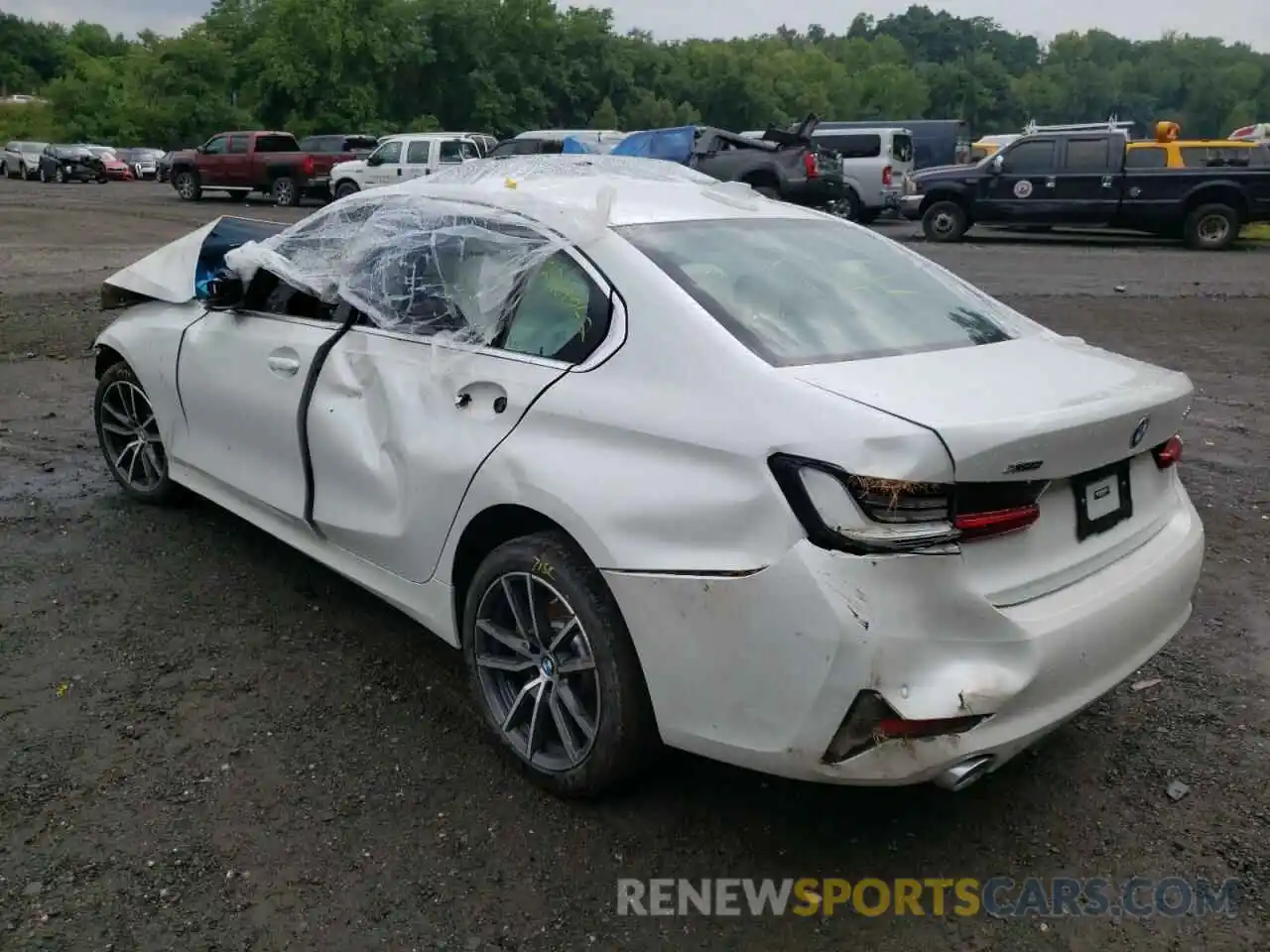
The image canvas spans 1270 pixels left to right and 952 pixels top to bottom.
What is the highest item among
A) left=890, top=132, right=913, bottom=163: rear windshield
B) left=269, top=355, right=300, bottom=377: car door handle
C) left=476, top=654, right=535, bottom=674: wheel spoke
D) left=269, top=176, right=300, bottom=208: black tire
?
left=890, top=132, right=913, bottom=163: rear windshield

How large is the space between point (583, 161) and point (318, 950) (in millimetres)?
2934

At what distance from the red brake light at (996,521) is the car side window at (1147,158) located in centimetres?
1724

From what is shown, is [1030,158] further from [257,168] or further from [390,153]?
[257,168]

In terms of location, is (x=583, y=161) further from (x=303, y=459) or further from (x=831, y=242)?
(x=303, y=459)

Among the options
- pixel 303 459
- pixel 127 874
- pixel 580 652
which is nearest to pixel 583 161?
pixel 303 459

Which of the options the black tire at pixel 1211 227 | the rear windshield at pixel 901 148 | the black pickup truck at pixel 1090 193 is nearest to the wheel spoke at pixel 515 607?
the black pickup truck at pixel 1090 193

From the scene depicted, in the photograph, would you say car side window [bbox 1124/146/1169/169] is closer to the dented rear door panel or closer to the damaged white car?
the damaged white car

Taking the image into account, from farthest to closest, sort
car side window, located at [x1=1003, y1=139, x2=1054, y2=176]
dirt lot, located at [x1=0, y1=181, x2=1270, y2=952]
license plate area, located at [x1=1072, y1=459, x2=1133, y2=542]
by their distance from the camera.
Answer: car side window, located at [x1=1003, y1=139, x2=1054, y2=176]
license plate area, located at [x1=1072, y1=459, x2=1133, y2=542]
dirt lot, located at [x1=0, y1=181, x2=1270, y2=952]

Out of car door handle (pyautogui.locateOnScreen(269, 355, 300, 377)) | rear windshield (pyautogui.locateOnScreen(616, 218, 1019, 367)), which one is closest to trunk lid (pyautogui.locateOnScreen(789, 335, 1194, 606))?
rear windshield (pyautogui.locateOnScreen(616, 218, 1019, 367))

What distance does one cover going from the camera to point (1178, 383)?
9.97 feet

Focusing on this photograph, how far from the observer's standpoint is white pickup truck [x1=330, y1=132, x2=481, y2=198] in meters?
24.4

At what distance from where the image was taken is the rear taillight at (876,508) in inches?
92.7

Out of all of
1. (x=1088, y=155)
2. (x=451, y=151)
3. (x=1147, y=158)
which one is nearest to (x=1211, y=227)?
(x=1147, y=158)

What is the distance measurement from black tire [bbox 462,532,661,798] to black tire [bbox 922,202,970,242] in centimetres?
1732
